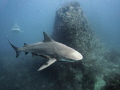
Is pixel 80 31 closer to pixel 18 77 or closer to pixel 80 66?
pixel 80 66

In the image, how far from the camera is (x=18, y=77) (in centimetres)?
1421

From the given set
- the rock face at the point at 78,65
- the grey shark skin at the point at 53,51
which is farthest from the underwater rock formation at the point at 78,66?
the grey shark skin at the point at 53,51

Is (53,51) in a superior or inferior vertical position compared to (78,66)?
superior

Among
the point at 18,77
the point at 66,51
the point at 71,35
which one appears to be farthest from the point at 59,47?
the point at 18,77

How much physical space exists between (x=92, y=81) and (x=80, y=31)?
432cm

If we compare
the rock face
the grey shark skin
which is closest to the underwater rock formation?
the rock face

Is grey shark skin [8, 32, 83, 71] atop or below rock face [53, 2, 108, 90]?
atop

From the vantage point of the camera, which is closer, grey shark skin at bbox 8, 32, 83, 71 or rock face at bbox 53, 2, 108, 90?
grey shark skin at bbox 8, 32, 83, 71

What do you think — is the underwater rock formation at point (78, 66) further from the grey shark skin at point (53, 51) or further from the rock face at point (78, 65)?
the grey shark skin at point (53, 51)

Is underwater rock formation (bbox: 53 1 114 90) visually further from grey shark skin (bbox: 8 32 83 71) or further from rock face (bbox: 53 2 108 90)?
grey shark skin (bbox: 8 32 83 71)

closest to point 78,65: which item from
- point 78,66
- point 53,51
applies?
point 78,66

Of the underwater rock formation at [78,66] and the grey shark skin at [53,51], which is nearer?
the grey shark skin at [53,51]

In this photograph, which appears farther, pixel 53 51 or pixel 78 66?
pixel 78 66

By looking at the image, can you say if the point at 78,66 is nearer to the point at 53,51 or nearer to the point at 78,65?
the point at 78,65
